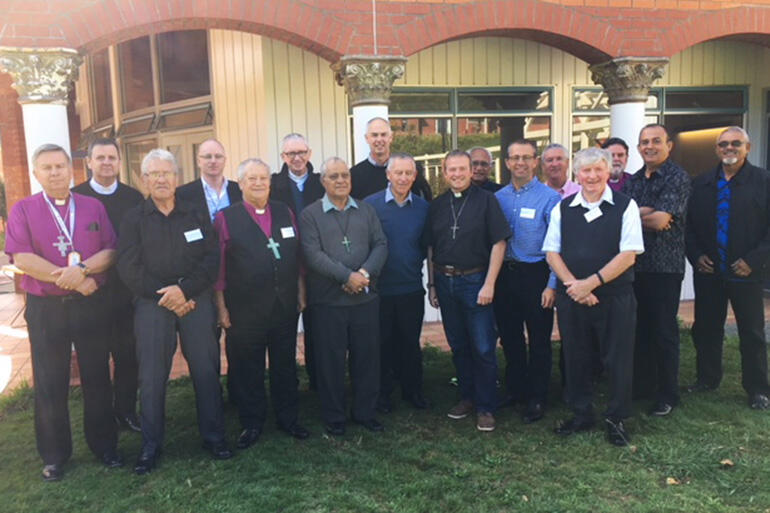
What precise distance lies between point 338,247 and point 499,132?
5.45 metres

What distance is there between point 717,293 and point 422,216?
2.21 m

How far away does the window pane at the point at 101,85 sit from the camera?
11711mm

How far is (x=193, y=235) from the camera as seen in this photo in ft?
11.5

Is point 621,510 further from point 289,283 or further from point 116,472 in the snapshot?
point 116,472

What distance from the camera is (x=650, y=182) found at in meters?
4.11

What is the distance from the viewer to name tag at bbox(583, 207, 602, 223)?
144 inches

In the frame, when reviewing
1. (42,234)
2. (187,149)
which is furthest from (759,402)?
(187,149)

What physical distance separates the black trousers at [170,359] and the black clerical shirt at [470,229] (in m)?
1.53

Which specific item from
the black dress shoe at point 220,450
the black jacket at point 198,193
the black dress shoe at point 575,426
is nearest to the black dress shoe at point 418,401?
the black dress shoe at point 575,426

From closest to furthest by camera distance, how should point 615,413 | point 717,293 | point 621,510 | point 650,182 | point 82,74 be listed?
point 621,510 → point 615,413 → point 650,182 → point 717,293 → point 82,74

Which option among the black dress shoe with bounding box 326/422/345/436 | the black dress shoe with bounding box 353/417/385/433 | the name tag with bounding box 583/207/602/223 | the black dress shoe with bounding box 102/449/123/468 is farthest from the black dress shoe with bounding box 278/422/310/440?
the name tag with bounding box 583/207/602/223

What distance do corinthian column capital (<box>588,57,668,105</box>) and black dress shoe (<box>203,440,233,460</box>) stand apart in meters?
5.85

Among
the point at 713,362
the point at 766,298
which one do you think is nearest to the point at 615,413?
the point at 713,362

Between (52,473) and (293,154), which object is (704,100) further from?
(52,473)
